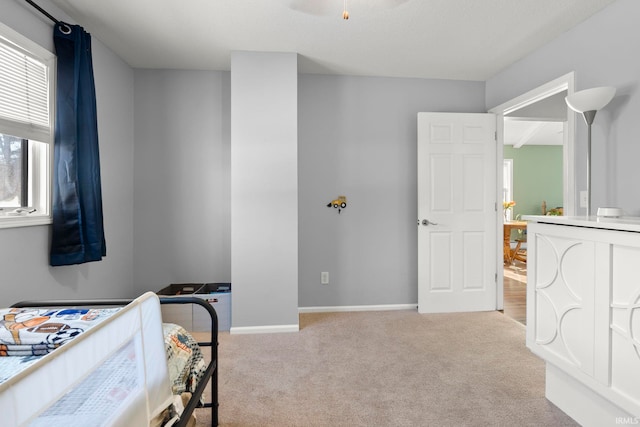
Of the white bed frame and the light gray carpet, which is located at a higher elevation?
the white bed frame

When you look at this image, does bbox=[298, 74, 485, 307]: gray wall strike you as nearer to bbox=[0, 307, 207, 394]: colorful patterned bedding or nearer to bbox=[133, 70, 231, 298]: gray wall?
bbox=[133, 70, 231, 298]: gray wall

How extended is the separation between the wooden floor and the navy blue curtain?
3.77m

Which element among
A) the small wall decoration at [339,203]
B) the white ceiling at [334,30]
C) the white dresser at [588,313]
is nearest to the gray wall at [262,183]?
the white ceiling at [334,30]

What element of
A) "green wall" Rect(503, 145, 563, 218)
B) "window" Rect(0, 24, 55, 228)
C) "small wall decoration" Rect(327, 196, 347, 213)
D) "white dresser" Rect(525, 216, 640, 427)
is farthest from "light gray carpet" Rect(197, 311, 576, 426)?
"green wall" Rect(503, 145, 563, 218)

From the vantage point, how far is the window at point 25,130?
6.09 ft

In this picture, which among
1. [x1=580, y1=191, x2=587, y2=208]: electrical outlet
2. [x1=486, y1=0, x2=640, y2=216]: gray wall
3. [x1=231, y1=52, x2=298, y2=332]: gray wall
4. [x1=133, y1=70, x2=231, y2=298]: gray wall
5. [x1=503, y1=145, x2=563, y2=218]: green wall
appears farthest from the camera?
[x1=503, y1=145, x2=563, y2=218]: green wall

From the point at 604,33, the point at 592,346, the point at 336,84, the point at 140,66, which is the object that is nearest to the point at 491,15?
the point at 604,33

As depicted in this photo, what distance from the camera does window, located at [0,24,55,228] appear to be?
1.86 metres

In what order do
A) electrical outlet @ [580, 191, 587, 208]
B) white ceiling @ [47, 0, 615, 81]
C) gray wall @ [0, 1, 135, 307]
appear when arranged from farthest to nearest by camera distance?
electrical outlet @ [580, 191, 587, 208] < white ceiling @ [47, 0, 615, 81] < gray wall @ [0, 1, 135, 307]

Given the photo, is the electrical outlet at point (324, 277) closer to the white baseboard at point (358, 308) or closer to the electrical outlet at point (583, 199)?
the white baseboard at point (358, 308)

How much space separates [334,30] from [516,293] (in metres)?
3.69

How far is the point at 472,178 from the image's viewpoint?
11.3 feet

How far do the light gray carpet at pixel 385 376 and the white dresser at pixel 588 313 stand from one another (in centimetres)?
23

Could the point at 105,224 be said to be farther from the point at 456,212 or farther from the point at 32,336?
the point at 456,212
